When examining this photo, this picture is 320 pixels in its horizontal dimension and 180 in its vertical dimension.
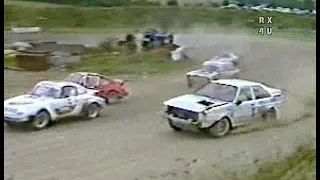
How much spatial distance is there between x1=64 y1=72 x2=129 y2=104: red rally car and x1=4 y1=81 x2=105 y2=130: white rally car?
1 cm

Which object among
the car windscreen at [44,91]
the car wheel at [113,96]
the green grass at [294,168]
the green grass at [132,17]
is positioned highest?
the green grass at [132,17]

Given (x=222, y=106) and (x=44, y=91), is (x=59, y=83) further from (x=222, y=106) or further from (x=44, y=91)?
(x=222, y=106)

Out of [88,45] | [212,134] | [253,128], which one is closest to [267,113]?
[253,128]

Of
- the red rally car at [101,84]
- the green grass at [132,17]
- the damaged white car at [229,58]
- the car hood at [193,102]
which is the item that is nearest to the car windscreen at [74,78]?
the red rally car at [101,84]

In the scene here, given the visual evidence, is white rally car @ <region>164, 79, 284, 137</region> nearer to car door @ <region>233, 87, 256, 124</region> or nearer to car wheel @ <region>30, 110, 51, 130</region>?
car door @ <region>233, 87, 256, 124</region>

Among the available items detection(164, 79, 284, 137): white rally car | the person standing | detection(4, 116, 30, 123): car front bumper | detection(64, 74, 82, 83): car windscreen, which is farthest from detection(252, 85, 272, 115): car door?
detection(4, 116, 30, 123): car front bumper

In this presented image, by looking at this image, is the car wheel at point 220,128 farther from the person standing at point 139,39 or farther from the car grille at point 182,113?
the person standing at point 139,39

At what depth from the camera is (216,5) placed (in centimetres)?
159

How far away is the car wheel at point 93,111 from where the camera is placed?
152cm

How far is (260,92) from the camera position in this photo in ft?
5.44

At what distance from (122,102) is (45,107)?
0.20m

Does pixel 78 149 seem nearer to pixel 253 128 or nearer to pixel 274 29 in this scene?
pixel 253 128

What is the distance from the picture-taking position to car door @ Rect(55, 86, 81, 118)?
148 centimetres

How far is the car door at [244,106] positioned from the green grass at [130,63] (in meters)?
0.17
